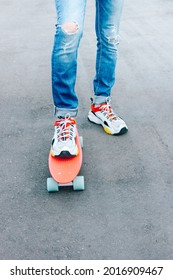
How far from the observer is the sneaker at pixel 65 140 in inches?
77.5

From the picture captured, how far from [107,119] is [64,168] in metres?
0.62

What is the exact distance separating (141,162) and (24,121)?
3.08 feet

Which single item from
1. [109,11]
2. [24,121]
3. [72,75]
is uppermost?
[109,11]

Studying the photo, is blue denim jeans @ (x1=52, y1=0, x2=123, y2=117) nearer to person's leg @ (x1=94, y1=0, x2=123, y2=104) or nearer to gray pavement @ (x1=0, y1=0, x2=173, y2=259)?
person's leg @ (x1=94, y1=0, x2=123, y2=104)

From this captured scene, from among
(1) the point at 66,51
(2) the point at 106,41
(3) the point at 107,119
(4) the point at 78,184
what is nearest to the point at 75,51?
(1) the point at 66,51

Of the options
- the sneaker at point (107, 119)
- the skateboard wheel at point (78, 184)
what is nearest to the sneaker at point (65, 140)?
the skateboard wheel at point (78, 184)

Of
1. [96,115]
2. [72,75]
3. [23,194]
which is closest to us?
[23,194]

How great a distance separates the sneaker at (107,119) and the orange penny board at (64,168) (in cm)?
43

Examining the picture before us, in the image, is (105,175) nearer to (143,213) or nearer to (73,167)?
(73,167)

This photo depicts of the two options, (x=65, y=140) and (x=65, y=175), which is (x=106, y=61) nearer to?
(x=65, y=140)

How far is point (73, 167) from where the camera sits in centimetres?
193

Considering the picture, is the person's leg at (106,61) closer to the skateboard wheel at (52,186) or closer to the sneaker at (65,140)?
the sneaker at (65,140)
